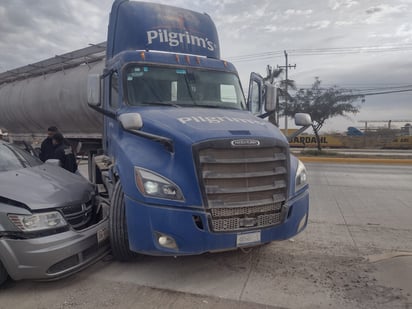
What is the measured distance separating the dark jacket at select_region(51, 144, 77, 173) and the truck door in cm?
403

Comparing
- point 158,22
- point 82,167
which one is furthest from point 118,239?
point 82,167

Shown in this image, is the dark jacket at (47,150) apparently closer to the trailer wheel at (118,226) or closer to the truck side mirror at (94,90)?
the truck side mirror at (94,90)

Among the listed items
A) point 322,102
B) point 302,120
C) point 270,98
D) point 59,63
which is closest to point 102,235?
point 302,120

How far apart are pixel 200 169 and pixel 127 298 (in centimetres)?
143

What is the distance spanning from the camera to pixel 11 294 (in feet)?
11.9

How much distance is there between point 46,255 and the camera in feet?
11.5

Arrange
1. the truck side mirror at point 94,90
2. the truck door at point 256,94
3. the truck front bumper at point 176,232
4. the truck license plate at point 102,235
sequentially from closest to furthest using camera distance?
the truck front bumper at point 176,232 < the truck license plate at point 102,235 < the truck side mirror at point 94,90 < the truck door at point 256,94

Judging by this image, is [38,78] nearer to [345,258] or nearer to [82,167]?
[82,167]

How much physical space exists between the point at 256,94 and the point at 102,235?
350 cm

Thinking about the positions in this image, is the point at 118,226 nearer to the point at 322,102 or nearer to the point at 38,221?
the point at 38,221

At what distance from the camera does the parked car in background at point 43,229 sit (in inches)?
137

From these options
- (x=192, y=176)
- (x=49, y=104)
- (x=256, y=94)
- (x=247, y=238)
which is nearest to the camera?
(x=192, y=176)

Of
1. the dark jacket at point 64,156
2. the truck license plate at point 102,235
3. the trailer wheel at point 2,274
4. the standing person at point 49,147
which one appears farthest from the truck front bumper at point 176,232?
the standing person at point 49,147

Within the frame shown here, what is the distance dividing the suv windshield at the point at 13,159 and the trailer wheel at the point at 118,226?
144cm
